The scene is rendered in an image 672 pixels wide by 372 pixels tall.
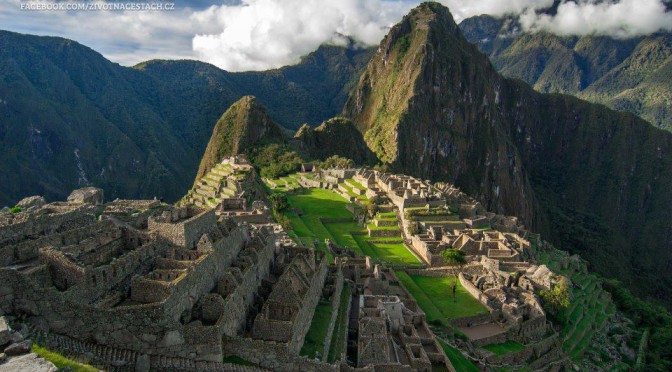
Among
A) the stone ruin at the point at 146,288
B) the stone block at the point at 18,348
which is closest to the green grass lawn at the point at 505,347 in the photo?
the stone ruin at the point at 146,288

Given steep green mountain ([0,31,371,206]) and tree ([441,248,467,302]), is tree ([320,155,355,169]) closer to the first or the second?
steep green mountain ([0,31,371,206])

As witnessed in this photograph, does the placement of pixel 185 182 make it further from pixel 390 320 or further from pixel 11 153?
pixel 390 320

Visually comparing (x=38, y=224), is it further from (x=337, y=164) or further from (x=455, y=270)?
(x=337, y=164)

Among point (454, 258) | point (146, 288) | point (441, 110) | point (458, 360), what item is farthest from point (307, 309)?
point (441, 110)

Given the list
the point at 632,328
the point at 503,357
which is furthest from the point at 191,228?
the point at 632,328

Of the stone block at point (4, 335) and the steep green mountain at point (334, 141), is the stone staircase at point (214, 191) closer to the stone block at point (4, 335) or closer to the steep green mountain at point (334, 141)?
the stone block at point (4, 335)

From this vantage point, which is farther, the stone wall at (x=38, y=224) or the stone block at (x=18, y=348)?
the stone wall at (x=38, y=224)
